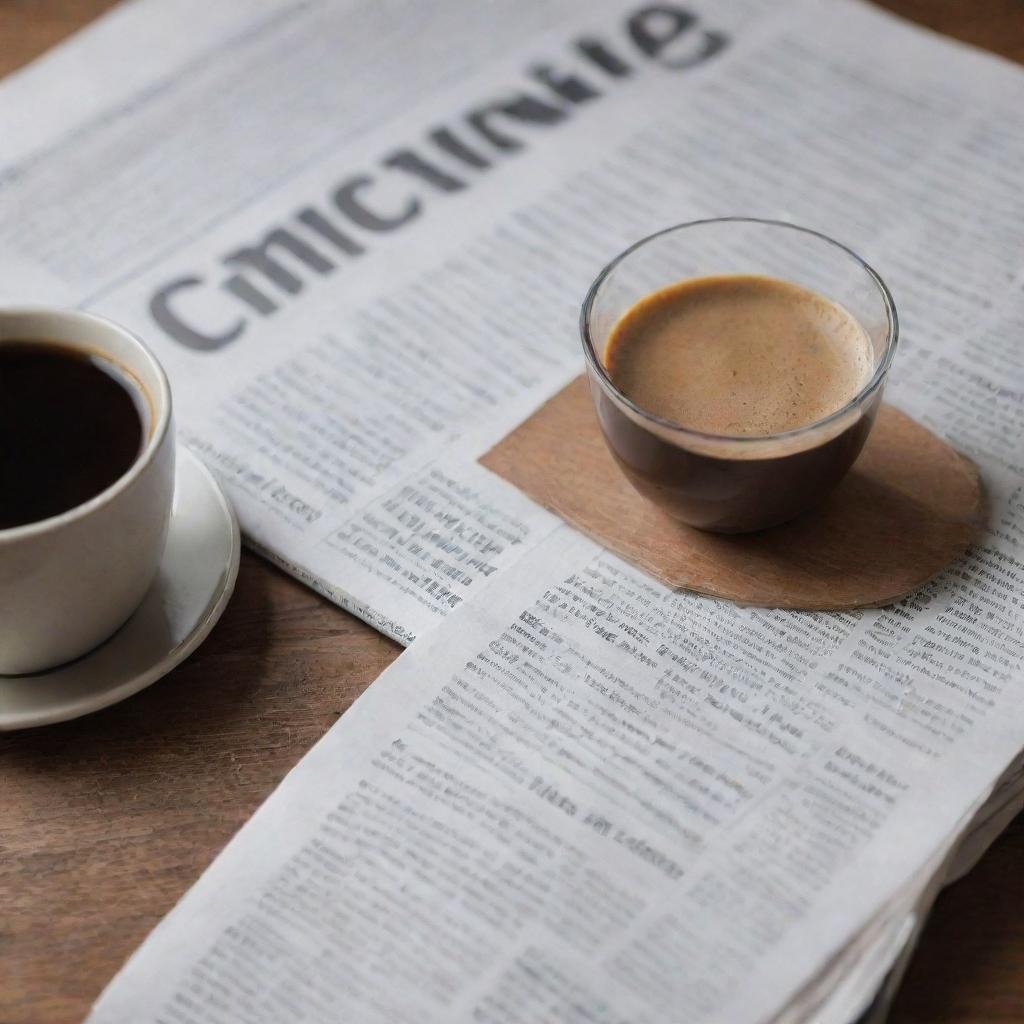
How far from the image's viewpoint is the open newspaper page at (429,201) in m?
0.67

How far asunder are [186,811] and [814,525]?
32 centimetres

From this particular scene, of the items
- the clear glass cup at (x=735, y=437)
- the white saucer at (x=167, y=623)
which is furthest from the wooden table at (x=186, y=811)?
the clear glass cup at (x=735, y=437)

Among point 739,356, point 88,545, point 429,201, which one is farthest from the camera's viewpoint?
point 429,201

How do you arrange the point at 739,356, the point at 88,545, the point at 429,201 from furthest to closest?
1. the point at 429,201
2. the point at 739,356
3. the point at 88,545

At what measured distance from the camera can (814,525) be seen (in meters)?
0.62

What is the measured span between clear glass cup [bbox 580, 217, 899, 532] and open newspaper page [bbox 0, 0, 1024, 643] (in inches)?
2.9

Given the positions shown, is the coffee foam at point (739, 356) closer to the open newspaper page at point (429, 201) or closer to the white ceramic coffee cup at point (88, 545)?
the open newspaper page at point (429, 201)

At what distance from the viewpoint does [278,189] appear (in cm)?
82

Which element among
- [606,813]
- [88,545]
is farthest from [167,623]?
[606,813]

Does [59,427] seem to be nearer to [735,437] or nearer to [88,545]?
[88,545]

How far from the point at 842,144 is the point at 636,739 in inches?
18.1

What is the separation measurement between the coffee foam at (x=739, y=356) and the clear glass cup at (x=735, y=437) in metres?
0.01

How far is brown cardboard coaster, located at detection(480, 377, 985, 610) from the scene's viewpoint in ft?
1.98

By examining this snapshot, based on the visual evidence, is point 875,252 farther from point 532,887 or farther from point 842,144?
point 532,887
